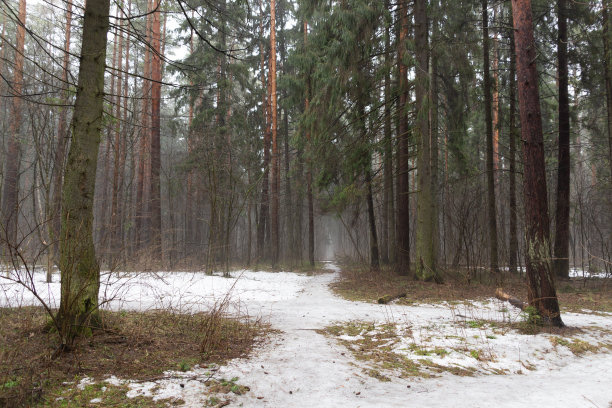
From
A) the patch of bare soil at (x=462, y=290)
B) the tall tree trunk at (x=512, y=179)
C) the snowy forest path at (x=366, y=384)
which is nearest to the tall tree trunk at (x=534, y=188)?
the snowy forest path at (x=366, y=384)

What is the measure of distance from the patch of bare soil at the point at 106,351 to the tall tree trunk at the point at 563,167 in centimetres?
1071

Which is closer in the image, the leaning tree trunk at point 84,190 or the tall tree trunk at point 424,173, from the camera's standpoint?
the leaning tree trunk at point 84,190

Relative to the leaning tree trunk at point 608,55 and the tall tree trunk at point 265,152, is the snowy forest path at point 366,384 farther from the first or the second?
the tall tree trunk at point 265,152

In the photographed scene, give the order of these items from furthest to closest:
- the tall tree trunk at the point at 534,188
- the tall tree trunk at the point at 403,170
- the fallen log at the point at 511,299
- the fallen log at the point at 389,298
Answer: the tall tree trunk at the point at 403,170 < the fallen log at the point at 389,298 < the fallen log at the point at 511,299 < the tall tree trunk at the point at 534,188

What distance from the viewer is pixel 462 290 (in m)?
8.94

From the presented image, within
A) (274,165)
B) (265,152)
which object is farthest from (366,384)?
(265,152)

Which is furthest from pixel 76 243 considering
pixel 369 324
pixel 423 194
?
pixel 423 194

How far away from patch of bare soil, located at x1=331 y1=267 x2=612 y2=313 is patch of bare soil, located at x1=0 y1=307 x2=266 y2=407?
4.98 metres

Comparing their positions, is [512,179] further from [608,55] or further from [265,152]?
[265,152]

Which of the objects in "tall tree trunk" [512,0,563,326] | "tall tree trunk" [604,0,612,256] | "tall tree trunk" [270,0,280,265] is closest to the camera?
"tall tree trunk" [512,0,563,326]

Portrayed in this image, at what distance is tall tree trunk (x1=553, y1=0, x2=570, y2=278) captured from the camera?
1080 centimetres

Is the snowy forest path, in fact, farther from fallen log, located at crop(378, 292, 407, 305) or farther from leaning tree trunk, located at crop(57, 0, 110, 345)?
fallen log, located at crop(378, 292, 407, 305)

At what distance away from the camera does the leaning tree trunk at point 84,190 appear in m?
3.40

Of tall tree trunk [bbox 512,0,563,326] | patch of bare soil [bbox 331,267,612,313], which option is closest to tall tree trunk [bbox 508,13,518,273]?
patch of bare soil [bbox 331,267,612,313]
